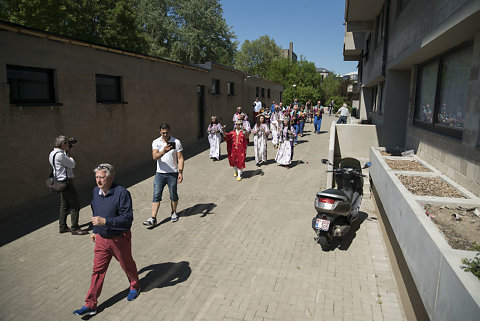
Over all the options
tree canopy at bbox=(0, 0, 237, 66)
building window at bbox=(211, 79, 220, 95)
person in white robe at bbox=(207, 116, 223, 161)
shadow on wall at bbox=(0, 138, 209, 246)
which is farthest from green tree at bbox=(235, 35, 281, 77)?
shadow on wall at bbox=(0, 138, 209, 246)

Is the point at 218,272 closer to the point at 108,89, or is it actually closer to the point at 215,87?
the point at 108,89

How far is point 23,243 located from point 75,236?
85cm

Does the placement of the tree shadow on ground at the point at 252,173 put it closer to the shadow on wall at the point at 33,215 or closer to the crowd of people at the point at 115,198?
the crowd of people at the point at 115,198

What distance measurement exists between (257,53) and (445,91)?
7092cm

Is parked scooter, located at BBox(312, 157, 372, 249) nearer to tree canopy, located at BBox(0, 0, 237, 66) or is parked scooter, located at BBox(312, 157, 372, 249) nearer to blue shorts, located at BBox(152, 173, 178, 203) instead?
blue shorts, located at BBox(152, 173, 178, 203)

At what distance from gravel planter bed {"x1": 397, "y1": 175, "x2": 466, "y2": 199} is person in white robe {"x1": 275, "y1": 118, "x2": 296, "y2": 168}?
6498mm

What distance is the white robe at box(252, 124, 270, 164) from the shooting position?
12578 millimetres

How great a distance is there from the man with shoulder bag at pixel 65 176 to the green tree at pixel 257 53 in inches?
2713

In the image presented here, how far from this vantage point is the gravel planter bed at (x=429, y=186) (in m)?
4.77

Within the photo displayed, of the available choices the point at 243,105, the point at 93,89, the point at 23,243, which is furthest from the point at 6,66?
the point at 243,105

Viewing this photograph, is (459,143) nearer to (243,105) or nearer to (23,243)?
(23,243)

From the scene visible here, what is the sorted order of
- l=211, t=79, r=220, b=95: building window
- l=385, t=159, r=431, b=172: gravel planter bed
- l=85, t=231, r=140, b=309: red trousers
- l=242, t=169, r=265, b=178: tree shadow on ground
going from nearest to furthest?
l=85, t=231, r=140, b=309: red trousers, l=385, t=159, r=431, b=172: gravel planter bed, l=242, t=169, r=265, b=178: tree shadow on ground, l=211, t=79, r=220, b=95: building window

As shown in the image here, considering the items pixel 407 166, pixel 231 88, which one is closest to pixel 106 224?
pixel 407 166

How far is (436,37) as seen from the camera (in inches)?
214
